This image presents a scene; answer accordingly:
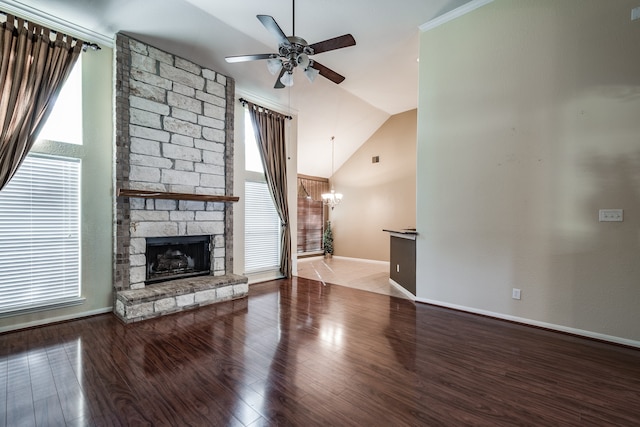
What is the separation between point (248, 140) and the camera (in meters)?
5.80

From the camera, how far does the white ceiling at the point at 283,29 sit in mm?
3625

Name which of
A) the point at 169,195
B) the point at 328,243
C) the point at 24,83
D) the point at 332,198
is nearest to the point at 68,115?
the point at 24,83

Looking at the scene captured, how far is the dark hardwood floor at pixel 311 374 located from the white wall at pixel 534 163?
52 cm

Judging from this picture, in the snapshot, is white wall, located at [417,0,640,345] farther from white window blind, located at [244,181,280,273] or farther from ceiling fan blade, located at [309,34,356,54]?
white window blind, located at [244,181,280,273]

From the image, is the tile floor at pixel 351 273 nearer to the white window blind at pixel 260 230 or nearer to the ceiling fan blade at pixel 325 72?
the white window blind at pixel 260 230

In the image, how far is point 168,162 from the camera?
14.5 ft

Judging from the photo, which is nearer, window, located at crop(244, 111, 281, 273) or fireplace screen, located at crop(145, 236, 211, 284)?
fireplace screen, located at crop(145, 236, 211, 284)

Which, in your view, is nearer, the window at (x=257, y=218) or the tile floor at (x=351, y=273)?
the tile floor at (x=351, y=273)

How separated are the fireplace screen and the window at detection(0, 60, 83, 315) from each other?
0.89 meters

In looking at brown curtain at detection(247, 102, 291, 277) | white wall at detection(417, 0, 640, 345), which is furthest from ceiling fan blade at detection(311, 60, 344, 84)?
brown curtain at detection(247, 102, 291, 277)

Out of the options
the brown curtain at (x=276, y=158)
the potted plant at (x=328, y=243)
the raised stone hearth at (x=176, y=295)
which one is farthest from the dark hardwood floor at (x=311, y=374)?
the potted plant at (x=328, y=243)

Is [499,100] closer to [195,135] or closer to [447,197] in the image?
[447,197]

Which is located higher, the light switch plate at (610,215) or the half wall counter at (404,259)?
the light switch plate at (610,215)

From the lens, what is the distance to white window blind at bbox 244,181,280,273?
18.9ft
